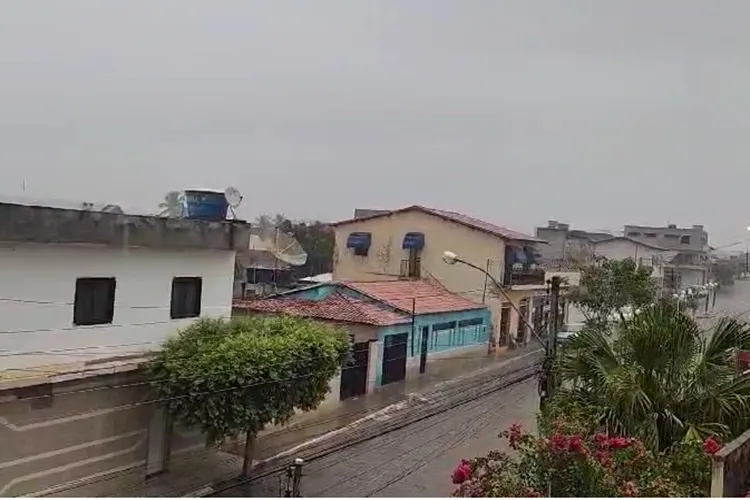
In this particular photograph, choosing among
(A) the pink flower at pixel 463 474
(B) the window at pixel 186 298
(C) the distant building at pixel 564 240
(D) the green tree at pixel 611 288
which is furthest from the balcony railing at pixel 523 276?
(A) the pink flower at pixel 463 474

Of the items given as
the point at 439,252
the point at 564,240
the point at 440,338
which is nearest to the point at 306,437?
the point at 440,338

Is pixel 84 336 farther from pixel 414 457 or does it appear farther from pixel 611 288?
pixel 611 288

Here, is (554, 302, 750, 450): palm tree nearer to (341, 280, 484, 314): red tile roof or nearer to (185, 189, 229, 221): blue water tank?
(185, 189, 229, 221): blue water tank

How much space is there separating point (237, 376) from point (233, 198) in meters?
2.20

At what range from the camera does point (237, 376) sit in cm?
511

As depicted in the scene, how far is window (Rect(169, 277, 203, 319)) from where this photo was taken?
20.3 feet

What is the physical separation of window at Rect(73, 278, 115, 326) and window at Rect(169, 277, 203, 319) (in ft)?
2.08

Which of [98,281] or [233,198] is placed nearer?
[98,281]

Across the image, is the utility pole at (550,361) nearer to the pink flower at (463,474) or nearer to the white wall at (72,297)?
the white wall at (72,297)

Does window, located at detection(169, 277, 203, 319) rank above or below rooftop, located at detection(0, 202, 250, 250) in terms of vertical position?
below

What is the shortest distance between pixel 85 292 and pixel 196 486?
1659mm

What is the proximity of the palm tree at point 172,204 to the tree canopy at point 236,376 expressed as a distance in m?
1.36

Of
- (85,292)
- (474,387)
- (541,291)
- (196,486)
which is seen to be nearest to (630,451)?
(196,486)

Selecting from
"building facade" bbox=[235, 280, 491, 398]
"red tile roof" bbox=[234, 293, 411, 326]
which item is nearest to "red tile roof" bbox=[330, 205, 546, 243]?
"building facade" bbox=[235, 280, 491, 398]
